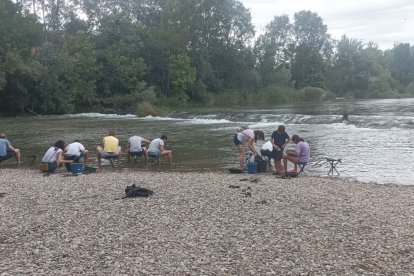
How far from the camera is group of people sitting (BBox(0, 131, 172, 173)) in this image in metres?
15.7

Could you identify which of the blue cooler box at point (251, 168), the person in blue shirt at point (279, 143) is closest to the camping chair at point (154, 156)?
the blue cooler box at point (251, 168)

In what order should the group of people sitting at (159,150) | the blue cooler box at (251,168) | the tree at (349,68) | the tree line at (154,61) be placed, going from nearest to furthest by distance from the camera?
the blue cooler box at (251,168)
the group of people sitting at (159,150)
the tree line at (154,61)
the tree at (349,68)

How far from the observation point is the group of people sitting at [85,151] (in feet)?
51.4

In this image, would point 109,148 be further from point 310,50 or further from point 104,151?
point 310,50

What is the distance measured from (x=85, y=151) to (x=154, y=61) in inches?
1927

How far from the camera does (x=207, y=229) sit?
850cm

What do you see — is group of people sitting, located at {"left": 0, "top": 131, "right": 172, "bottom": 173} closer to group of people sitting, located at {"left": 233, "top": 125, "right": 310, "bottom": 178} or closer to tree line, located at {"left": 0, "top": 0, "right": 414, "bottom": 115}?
group of people sitting, located at {"left": 233, "top": 125, "right": 310, "bottom": 178}

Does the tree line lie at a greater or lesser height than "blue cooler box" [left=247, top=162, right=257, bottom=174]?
greater

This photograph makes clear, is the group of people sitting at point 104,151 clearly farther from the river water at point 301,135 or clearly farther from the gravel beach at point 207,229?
the gravel beach at point 207,229

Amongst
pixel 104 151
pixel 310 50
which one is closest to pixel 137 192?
pixel 104 151

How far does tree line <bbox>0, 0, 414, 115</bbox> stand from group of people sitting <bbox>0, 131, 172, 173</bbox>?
2853 centimetres

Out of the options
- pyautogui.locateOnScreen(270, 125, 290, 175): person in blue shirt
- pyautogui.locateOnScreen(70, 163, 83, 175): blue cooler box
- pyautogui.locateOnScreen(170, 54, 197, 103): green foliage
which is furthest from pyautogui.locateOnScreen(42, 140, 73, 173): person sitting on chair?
pyautogui.locateOnScreen(170, 54, 197, 103): green foliage

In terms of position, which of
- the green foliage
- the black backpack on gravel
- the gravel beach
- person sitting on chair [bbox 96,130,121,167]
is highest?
the green foliage

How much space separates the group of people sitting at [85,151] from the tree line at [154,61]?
1123 inches
